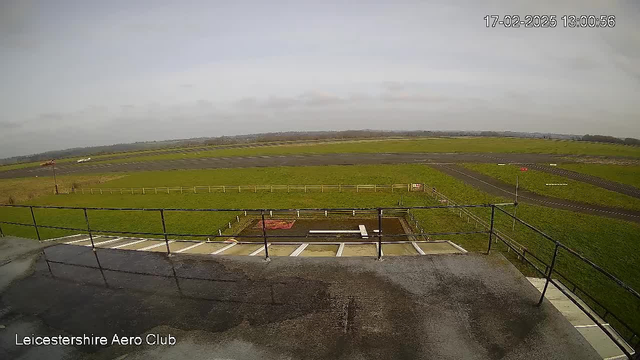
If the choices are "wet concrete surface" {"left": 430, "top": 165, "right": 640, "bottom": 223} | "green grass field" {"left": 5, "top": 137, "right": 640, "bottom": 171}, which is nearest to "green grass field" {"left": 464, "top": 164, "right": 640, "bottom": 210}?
"wet concrete surface" {"left": 430, "top": 165, "right": 640, "bottom": 223}

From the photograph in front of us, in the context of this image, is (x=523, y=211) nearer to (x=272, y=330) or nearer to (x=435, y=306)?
(x=435, y=306)

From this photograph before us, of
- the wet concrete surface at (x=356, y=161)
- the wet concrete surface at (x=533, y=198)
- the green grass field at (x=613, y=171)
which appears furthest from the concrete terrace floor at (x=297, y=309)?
the wet concrete surface at (x=356, y=161)

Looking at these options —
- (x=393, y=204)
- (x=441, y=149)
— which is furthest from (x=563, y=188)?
(x=441, y=149)

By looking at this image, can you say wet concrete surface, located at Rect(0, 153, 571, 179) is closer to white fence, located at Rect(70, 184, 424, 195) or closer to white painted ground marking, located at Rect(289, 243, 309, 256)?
white fence, located at Rect(70, 184, 424, 195)

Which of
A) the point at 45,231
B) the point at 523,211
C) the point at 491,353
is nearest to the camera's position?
the point at 491,353

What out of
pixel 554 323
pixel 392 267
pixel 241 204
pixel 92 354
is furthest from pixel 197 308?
pixel 241 204

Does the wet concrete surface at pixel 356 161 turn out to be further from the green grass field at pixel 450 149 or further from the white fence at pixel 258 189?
the white fence at pixel 258 189

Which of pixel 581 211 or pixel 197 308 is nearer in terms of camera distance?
pixel 197 308

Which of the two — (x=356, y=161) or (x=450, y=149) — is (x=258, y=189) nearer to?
(x=356, y=161)
